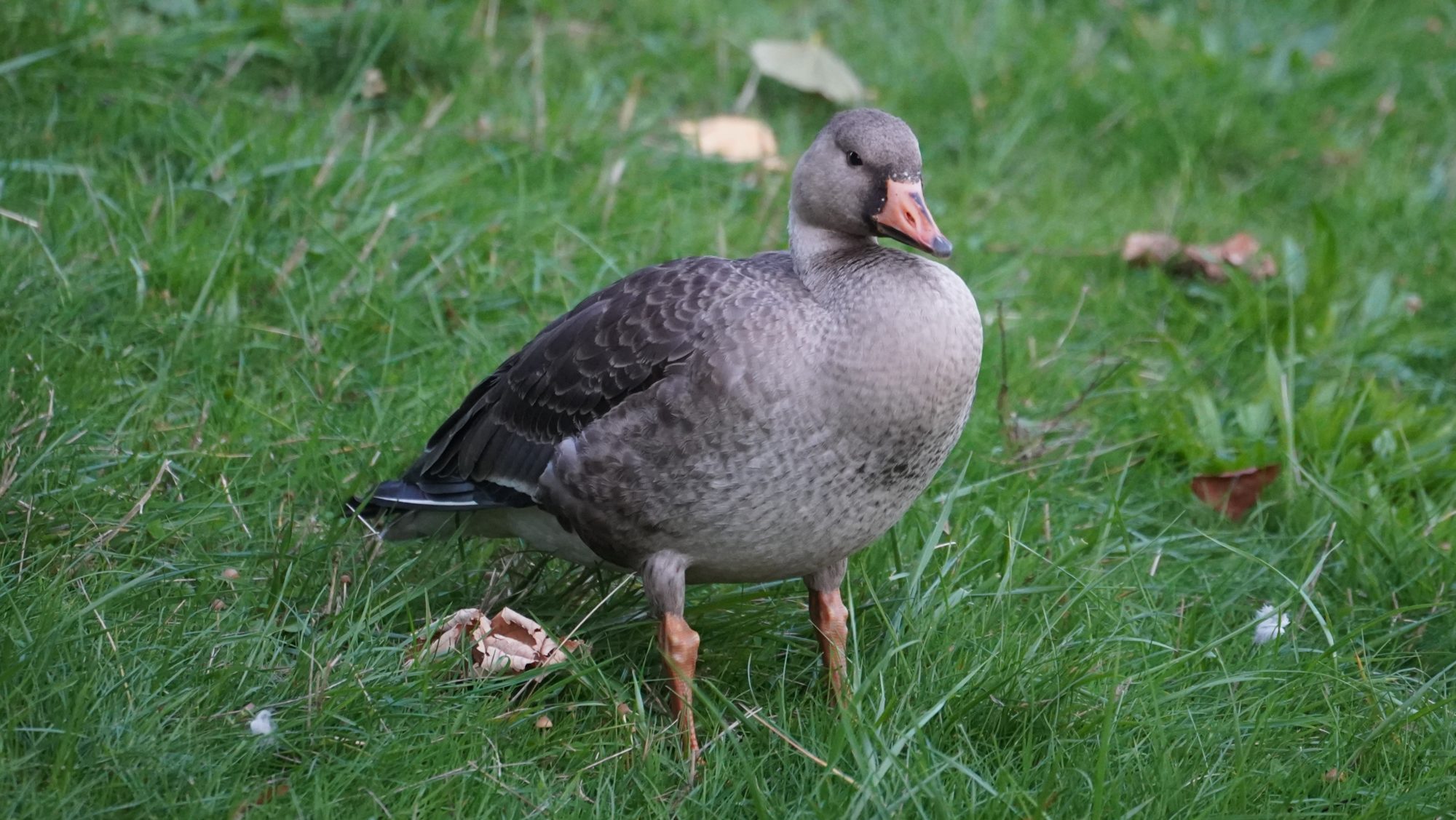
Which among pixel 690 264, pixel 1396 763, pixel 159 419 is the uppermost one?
pixel 690 264

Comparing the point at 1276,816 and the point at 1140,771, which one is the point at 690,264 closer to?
the point at 1140,771

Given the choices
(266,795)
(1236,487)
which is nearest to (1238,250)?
(1236,487)

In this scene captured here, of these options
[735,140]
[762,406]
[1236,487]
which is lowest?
[1236,487]

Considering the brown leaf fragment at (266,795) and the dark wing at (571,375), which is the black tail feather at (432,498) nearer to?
the dark wing at (571,375)

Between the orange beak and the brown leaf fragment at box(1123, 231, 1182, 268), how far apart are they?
2.57m

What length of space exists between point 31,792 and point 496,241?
2723 millimetres

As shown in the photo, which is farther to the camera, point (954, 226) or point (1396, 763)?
point (954, 226)

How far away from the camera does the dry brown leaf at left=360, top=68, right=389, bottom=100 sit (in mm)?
5594

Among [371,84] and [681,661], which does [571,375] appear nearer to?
[681,661]

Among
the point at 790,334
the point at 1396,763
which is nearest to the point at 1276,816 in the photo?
the point at 1396,763

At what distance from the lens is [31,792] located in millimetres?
2590

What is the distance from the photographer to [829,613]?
3.40 m

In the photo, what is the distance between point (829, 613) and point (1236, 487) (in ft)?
5.25

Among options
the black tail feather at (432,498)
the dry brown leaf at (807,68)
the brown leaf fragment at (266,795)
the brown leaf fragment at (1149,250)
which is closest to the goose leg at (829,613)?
the black tail feather at (432,498)
